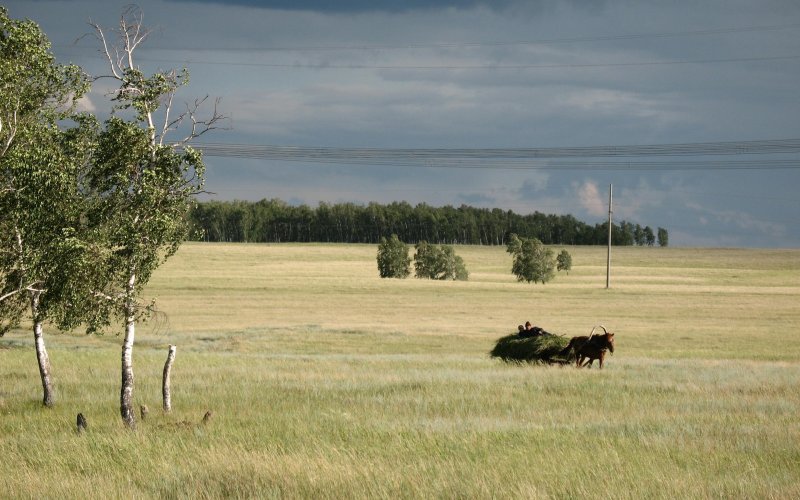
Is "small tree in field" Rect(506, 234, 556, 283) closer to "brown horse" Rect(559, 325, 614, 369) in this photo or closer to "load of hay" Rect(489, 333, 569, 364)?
"load of hay" Rect(489, 333, 569, 364)

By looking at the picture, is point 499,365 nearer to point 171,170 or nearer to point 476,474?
point 171,170

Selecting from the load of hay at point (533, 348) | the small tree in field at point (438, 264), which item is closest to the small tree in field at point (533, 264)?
the small tree in field at point (438, 264)

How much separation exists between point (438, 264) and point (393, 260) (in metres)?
6.59

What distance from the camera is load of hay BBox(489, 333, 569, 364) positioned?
2827 centimetres

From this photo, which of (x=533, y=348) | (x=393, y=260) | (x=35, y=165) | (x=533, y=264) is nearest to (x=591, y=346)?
(x=533, y=348)

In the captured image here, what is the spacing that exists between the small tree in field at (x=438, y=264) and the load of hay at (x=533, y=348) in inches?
3920

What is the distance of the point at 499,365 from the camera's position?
2984 cm

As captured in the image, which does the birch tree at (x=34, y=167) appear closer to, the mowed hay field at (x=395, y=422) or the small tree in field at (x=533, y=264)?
the mowed hay field at (x=395, y=422)

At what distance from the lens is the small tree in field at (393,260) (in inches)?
5108

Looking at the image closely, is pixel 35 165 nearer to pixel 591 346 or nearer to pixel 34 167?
pixel 34 167

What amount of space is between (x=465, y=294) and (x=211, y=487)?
267 feet

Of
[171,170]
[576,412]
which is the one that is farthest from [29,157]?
[576,412]

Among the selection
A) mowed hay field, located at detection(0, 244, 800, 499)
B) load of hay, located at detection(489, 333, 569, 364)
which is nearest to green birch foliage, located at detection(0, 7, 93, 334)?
mowed hay field, located at detection(0, 244, 800, 499)

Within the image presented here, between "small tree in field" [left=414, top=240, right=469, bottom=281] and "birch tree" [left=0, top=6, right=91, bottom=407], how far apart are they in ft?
361
